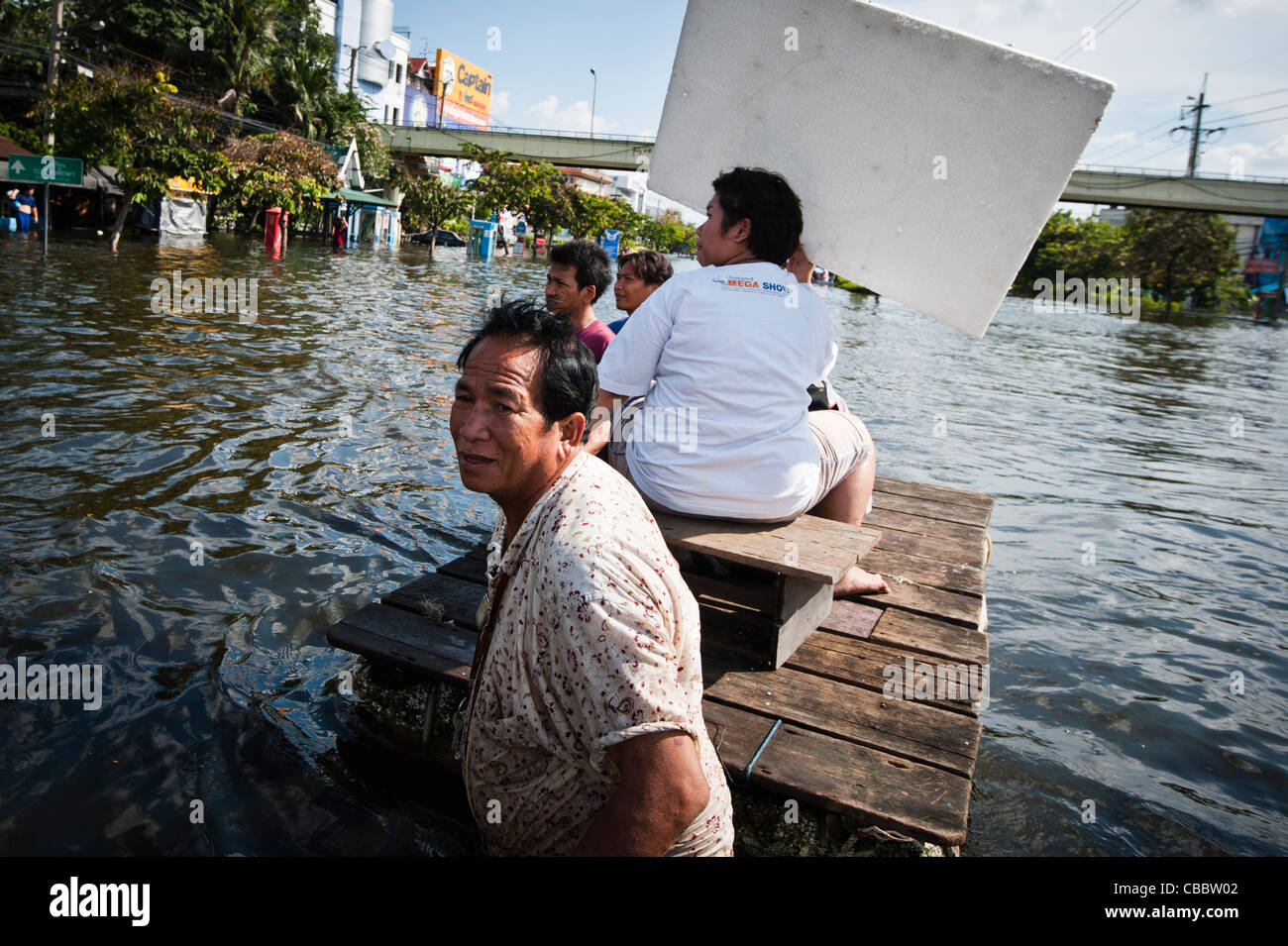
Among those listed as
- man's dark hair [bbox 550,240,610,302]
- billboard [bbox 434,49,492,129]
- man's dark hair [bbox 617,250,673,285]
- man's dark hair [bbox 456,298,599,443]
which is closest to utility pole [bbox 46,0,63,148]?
man's dark hair [bbox 550,240,610,302]

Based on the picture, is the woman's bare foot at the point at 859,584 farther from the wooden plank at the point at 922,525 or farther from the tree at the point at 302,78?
the tree at the point at 302,78

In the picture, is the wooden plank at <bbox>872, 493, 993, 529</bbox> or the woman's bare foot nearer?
the woman's bare foot

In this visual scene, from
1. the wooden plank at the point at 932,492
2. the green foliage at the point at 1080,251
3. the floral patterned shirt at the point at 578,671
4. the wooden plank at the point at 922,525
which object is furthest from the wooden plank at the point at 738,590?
the green foliage at the point at 1080,251

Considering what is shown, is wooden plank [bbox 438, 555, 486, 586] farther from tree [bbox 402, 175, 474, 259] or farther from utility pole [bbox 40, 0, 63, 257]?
tree [bbox 402, 175, 474, 259]

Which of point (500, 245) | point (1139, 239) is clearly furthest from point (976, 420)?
point (1139, 239)

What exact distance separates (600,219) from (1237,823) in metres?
62.2

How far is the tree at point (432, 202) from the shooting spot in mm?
48688

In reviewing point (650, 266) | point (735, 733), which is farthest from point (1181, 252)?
point (735, 733)

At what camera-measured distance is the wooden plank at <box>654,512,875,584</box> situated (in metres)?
2.99

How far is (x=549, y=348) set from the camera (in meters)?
2.11

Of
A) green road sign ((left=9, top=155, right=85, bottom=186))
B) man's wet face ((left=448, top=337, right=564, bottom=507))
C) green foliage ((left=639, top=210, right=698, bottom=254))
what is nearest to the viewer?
man's wet face ((left=448, top=337, right=564, bottom=507))

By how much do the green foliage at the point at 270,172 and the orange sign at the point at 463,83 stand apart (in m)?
45.6

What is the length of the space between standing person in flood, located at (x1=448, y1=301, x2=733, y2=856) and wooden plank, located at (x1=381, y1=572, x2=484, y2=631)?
4.08 feet
